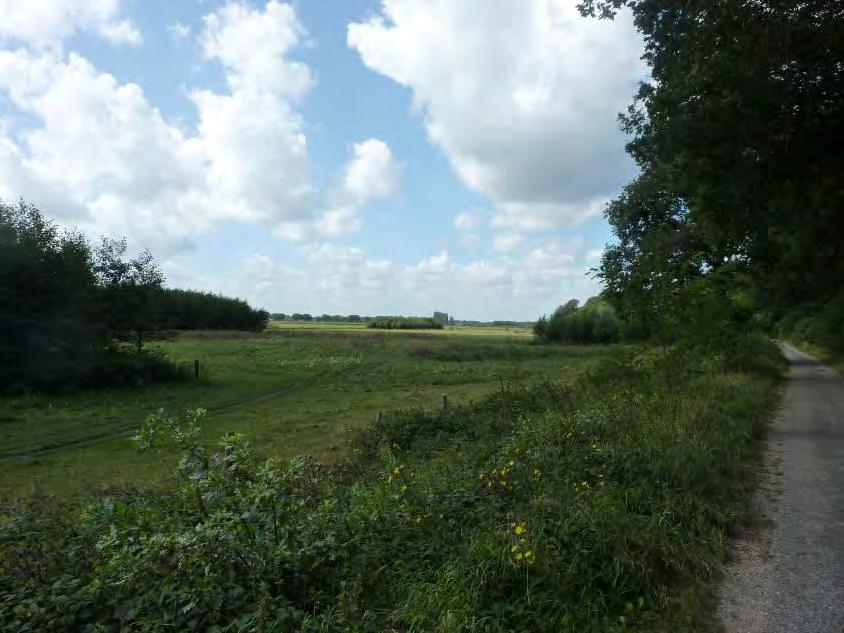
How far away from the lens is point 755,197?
40.2ft

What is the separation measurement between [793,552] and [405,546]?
341cm

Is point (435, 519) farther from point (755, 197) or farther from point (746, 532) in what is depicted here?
point (755, 197)

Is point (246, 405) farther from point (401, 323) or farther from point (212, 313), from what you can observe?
point (401, 323)

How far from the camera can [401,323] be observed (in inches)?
4791

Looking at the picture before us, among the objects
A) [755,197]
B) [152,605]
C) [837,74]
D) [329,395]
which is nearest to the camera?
[152,605]

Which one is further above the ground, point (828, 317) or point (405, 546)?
point (828, 317)

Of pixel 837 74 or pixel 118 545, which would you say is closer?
pixel 118 545

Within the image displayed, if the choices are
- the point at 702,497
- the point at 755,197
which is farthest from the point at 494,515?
the point at 755,197

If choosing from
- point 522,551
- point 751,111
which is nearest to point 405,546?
point 522,551

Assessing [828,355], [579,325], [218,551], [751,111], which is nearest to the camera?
[218,551]

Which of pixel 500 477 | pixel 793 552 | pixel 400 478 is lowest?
pixel 793 552

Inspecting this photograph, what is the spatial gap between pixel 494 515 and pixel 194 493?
290 cm

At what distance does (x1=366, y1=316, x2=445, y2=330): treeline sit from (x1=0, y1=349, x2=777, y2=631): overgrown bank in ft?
366

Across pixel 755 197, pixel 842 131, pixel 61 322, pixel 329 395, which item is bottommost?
pixel 329 395
